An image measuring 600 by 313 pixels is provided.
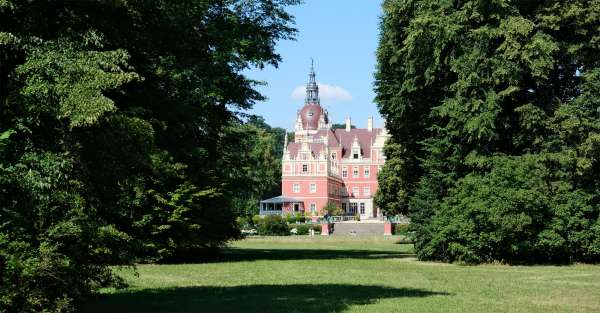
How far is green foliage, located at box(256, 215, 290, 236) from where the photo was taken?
2397 inches

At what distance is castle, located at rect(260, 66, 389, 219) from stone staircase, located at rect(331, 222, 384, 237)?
24577 millimetres

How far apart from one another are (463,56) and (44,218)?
1865 cm

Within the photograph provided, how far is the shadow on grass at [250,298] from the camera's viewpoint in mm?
12016

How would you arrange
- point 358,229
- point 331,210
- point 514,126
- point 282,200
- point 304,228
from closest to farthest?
point 514,126, point 304,228, point 358,229, point 331,210, point 282,200

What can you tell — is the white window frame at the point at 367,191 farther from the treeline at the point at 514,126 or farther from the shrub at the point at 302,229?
the treeline at the point at 514,126

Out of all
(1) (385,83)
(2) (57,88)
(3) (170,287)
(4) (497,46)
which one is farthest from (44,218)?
(1) (385,83)

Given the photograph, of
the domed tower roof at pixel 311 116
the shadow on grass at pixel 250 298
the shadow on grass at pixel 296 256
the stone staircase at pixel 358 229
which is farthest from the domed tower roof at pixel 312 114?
the shadow on grass at pixel 250 298

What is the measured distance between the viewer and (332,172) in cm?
10506

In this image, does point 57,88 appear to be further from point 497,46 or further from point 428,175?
point 428,175

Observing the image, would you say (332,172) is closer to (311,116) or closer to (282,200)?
(282,200)

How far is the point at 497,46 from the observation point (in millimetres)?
25125

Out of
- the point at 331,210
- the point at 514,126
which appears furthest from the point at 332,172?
the point at 514,126

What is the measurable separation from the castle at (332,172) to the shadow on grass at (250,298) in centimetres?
8123

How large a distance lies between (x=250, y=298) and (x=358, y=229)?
55.8 m
